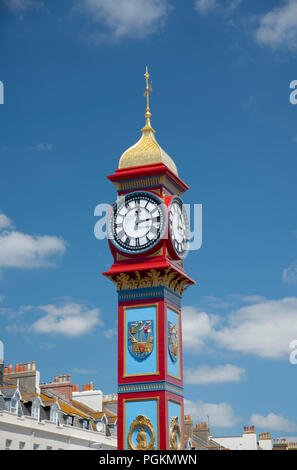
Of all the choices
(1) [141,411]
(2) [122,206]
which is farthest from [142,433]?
(2) [122,206]

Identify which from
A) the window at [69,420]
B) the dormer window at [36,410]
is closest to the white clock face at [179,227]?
the dormer window at [36,410]

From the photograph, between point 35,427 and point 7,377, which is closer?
point 35,427

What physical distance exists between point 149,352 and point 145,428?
3.45 m

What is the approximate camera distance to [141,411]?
39000mm

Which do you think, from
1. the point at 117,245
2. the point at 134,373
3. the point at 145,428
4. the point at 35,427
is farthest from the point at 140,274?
the point at 35,427

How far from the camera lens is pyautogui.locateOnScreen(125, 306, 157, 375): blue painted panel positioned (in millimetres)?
39531

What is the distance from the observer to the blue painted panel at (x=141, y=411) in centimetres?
3872

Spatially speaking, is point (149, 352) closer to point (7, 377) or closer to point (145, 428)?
point (145, 428)

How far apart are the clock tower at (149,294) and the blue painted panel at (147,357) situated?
0.05 m

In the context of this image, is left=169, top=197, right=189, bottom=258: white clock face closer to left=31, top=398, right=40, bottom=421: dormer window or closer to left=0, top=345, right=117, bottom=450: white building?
left=0, top=345, right=117, bottom=450: white building

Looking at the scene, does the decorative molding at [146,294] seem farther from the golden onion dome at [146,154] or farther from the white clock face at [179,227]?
the golden onion dome at [146,154]

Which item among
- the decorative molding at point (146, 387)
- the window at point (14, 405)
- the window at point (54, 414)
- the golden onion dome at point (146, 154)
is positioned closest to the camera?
the decorative molding at point (146, 387)
